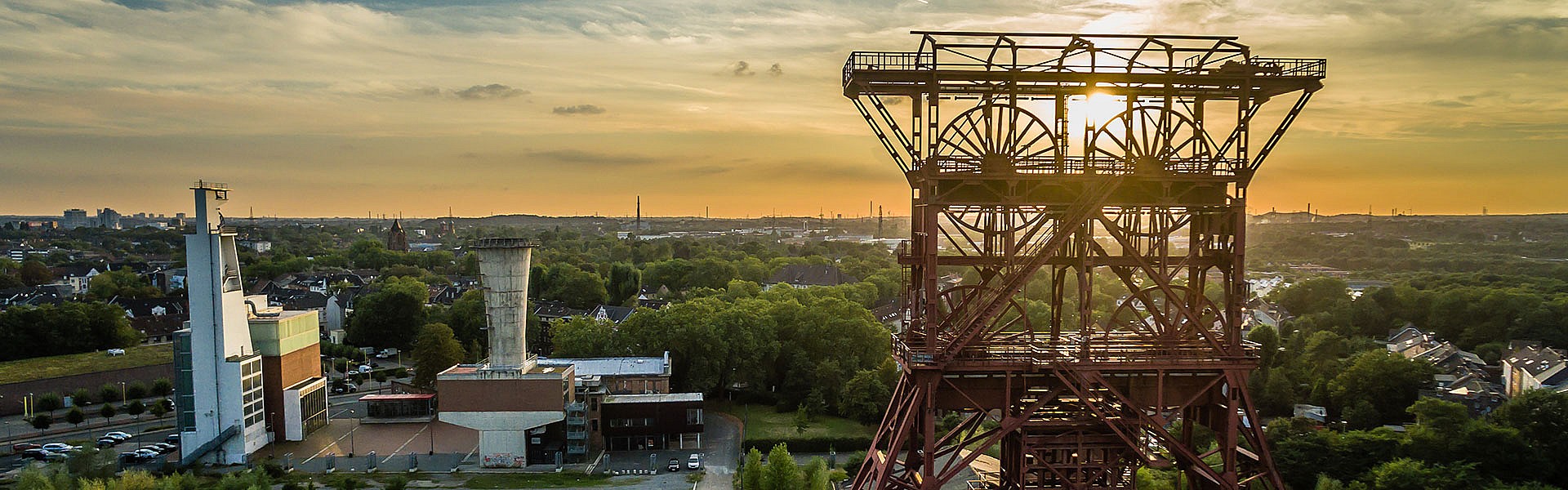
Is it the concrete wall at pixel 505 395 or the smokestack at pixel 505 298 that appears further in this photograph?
the smokestack at pixel 505 298

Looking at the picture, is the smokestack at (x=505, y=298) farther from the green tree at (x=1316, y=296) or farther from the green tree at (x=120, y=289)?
the green tree at (x=1316, y=296)

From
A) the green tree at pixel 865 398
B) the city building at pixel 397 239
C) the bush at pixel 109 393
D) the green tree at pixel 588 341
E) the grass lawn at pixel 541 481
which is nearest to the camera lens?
the grass lawn at pixel 541 481

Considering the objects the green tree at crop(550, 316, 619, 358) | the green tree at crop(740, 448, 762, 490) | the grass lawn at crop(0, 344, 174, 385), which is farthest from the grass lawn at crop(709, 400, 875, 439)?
the grass lawn at crop(0, 344, 174, 385)

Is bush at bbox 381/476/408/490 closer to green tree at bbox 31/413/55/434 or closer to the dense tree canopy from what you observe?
green tree at bbox 31/413/55/434

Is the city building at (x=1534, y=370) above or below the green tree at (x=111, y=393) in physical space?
above

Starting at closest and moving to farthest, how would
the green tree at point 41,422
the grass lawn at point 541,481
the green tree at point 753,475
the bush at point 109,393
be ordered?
the green tree at point 753,475
the grass lawn at point 541,481
the green tree at point 41,422
the bush at point 109,393

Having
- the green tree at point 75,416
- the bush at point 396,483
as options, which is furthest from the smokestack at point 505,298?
the green tree at point 75,416

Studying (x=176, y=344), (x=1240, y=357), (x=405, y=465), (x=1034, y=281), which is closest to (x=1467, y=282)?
(x=1034, y=281)
